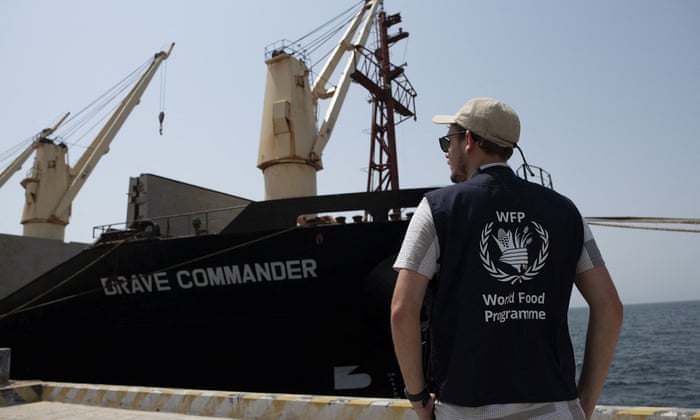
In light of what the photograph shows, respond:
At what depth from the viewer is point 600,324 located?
181 cm

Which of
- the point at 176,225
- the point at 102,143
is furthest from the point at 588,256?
the point at 102,143

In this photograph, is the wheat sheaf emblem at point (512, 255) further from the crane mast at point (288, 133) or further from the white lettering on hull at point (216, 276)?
the crane mast at point (288, 133)

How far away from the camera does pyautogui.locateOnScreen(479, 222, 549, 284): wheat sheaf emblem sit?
166 cm

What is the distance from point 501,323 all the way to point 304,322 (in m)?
7.48

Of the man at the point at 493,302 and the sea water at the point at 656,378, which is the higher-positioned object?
the man at the point at 493,302

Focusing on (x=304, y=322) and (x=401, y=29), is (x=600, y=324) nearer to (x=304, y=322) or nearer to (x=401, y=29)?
(x=304, y=322)

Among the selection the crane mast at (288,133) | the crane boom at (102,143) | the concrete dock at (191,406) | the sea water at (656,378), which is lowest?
the sea water at (656,378)

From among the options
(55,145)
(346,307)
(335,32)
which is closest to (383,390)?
(346,307)

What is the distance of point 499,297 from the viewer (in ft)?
5.40

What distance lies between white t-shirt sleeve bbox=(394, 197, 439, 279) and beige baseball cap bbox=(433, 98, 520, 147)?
36cm

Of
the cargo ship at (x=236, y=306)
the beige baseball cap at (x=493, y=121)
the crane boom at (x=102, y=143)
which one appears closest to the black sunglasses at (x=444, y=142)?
the beige baseball cap at (x=493, y=121)

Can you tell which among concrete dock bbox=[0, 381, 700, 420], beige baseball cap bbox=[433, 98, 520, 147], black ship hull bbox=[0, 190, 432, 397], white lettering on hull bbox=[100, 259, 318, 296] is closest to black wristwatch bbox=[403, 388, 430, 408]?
beige baseball cap bbox=[433, 98, 520, 147]

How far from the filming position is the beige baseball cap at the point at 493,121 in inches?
71.7

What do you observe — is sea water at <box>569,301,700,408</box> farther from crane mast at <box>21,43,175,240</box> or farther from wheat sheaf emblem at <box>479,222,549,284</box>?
crane mast at <box>21,43,175,240</box>
